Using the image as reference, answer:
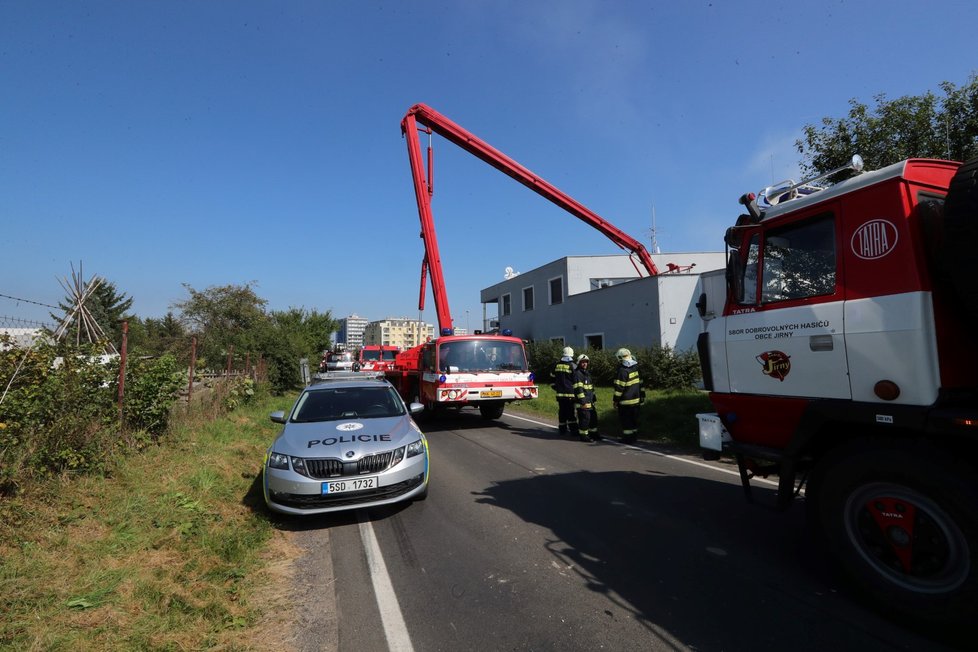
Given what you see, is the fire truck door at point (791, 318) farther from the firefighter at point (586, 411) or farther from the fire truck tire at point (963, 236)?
the firefighter at point (586, 411)

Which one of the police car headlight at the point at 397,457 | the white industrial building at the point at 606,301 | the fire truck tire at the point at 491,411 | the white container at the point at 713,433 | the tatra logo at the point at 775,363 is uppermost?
the white industrial building at the point at 606,301

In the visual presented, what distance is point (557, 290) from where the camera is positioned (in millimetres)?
27219

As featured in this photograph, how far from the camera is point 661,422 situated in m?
10.2

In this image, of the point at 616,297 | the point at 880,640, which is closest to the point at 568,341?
the point at 616,297

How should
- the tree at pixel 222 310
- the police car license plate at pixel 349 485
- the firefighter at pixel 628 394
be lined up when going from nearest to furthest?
the police car license plate at pixel 349 485
the firefighter at pixel 628 394
the tree at pixel 222 310

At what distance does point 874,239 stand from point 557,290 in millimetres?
24076

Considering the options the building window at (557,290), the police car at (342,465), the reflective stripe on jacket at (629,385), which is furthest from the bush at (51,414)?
the building window at (557,290)

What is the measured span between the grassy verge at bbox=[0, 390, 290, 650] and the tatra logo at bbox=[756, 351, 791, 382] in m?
4.03

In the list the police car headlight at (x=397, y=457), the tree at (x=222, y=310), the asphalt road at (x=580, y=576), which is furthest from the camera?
the tree at (x=222, y=310)

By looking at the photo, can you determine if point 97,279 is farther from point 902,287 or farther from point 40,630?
point 902,287

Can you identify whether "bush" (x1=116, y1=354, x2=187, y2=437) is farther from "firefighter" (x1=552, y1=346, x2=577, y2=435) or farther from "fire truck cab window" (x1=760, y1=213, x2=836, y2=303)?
"fire truck cab window" (x1=760, y1=213, x2=836, y2=303)

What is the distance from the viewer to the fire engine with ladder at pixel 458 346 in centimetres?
1088

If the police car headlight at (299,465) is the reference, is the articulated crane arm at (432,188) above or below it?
above

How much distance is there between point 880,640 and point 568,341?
22129 millimetres
